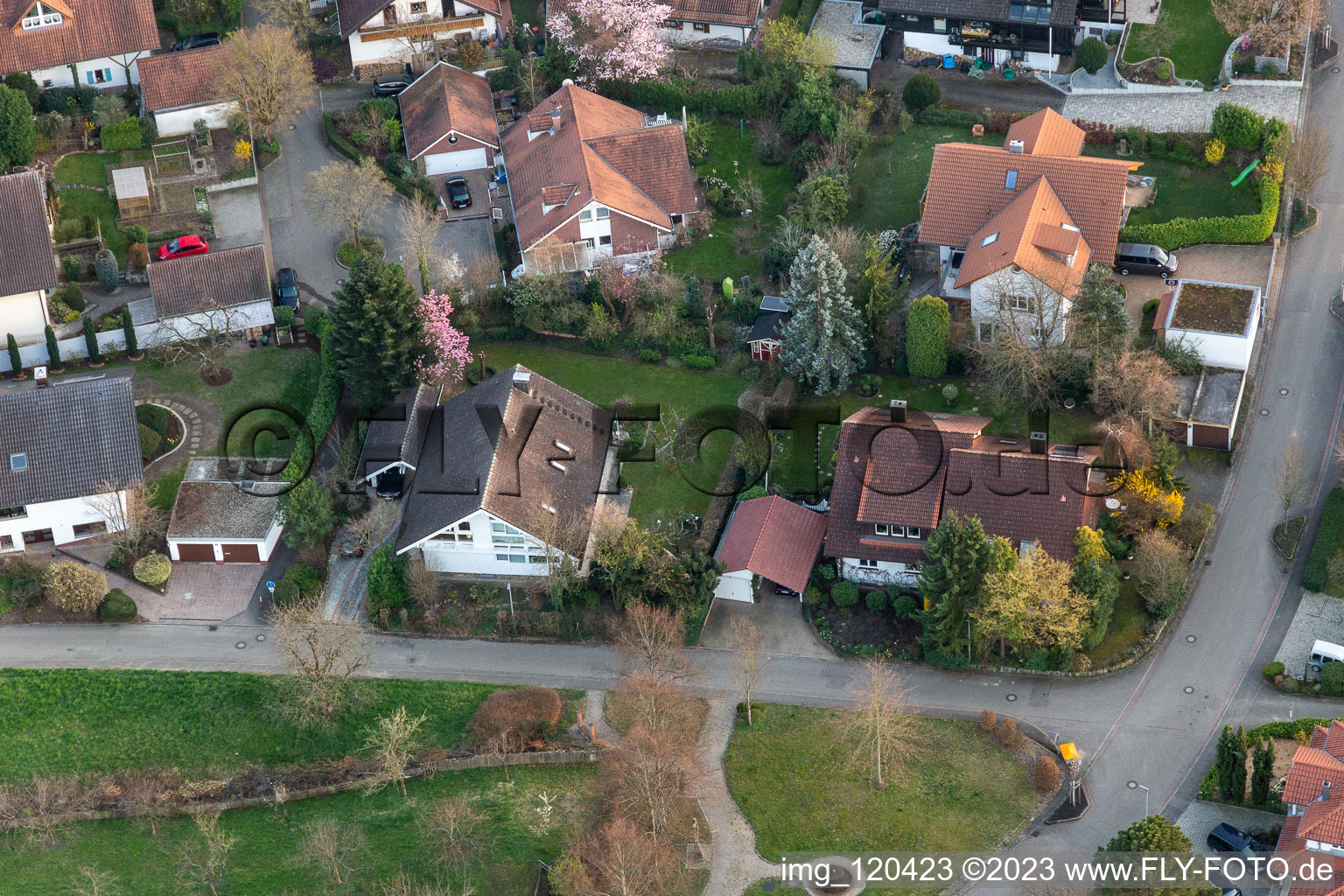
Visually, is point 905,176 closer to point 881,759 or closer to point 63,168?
point 881,759

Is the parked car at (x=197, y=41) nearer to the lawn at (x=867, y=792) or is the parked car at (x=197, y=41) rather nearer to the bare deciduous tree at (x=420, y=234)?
the bare deciduous tree at (x=420, y=234)

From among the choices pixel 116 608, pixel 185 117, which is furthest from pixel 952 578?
pixel 185 117

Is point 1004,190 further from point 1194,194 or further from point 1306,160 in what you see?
point 1306,160

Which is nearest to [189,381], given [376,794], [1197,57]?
[376,794]


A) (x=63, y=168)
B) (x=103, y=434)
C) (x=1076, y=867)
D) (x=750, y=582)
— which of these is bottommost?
(x=1076, y=867)

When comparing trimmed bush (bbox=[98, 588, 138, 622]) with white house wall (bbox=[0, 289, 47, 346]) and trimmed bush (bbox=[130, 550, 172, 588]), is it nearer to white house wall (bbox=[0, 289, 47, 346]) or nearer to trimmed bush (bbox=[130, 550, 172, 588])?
trimmed bush (bbox=[130, 550, 172, 588])

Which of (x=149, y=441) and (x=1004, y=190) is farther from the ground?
(x=1004, y=190)
